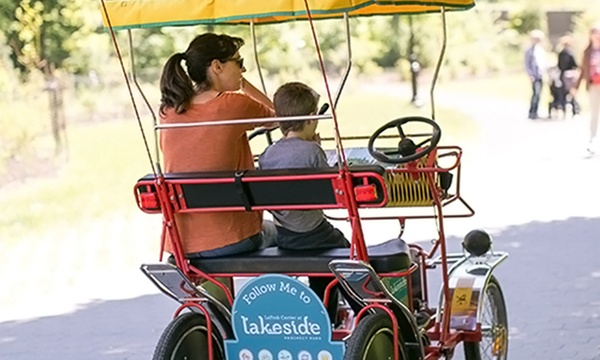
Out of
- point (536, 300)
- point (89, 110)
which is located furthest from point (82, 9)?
point (536, 300)

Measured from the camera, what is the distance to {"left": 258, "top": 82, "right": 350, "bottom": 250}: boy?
544 centimetres

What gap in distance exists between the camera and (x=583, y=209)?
42.3ft

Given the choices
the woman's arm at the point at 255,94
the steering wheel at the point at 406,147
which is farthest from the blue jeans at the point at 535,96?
the woman's arm at the point at 255,94

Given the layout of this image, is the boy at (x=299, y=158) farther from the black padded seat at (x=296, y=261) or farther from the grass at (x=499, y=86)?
the grass at (x=499, y=86)

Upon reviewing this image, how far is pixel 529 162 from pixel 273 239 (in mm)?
11828

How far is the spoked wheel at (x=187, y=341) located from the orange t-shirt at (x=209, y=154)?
34 centimetres

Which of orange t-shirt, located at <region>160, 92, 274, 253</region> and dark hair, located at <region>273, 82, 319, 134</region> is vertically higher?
dark hair, located at <region>273, 82, 319, 134</region>

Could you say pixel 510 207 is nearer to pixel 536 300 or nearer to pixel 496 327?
pixel 536 300

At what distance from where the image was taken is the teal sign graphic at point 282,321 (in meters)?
5.33

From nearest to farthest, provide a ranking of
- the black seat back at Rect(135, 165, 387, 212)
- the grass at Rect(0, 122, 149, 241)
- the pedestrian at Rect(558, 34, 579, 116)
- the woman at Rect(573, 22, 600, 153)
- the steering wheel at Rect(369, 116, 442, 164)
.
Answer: the black seat back at Rect(135, 165, 387, 212)
the steering wheel at Rect(369, 116, 442, 164)
the grass at Rect(0, 122, 149, 241)
the woman at Rect(573, 22, 600, 153)
the pedestrian at Rect(558, 34, 579, 116)

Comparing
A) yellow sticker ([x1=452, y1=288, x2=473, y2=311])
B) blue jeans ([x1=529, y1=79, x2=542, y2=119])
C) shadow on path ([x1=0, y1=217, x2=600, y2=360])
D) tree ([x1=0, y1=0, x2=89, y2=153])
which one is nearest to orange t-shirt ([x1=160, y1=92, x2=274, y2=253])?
yellow sticker ([x1=452, y1=288, x2=473, y2=311])

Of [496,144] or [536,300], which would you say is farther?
[496,144]

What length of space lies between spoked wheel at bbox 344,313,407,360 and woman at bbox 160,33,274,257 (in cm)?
78

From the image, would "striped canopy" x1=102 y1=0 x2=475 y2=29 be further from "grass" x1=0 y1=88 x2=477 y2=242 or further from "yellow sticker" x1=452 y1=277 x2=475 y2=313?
"grass" x1=0 y1=88 x2=477 y2=242
